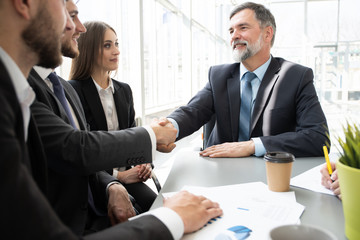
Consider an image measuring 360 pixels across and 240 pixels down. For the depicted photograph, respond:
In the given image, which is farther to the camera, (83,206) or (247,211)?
(83,206)

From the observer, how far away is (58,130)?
1.06 meters

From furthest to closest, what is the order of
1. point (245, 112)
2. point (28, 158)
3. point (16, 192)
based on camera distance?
point (245, 112) < point (28, 158) < point (16, 192)

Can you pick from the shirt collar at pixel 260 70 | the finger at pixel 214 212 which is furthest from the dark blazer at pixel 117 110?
the finger at pixel 214 212

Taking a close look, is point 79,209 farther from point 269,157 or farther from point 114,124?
point 114,124

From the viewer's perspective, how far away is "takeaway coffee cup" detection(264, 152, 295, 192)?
970 millimetres

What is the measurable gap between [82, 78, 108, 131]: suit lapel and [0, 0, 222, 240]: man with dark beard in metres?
1.30

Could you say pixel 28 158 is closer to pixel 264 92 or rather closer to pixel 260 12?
pixel 264 92

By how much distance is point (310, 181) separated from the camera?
1.08 metres

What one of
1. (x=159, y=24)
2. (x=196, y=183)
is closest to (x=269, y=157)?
(x=196, y=183)

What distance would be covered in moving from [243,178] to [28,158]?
2.57 feet

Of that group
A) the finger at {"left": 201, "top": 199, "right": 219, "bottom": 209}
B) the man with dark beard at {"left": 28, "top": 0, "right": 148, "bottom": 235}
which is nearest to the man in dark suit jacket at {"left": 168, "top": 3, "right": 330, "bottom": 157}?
the man with dark beard at {"left": 28, "top": 0, "right": 148, "bottom": 235}

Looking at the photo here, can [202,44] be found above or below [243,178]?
above

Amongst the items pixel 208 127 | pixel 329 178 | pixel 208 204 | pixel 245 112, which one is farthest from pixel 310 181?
pixel 208 127

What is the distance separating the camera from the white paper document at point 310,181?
3.30 feet
